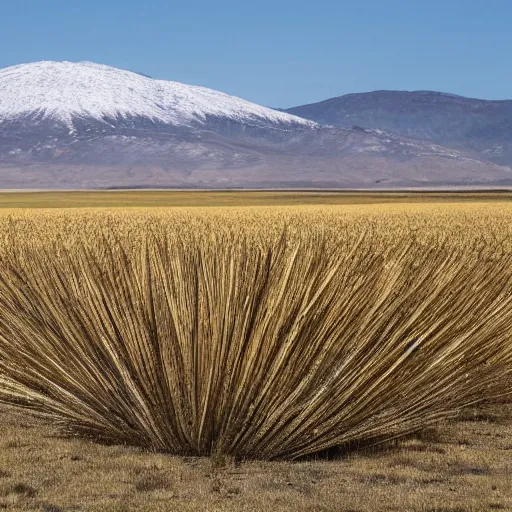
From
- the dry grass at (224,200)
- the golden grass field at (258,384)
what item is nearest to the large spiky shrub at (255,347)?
the golden grass field at (258,384)

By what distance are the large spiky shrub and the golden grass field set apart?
13 mm

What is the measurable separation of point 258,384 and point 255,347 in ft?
0.68

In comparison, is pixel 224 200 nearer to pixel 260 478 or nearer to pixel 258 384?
pixel 258 384

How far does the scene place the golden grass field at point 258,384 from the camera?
479cm

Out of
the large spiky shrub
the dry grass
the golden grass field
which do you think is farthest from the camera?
the dry grass

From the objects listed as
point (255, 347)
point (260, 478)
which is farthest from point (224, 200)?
point (260, 478)

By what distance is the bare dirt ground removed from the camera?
4.43 metres

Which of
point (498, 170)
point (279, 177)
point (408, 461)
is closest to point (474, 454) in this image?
point (408, 461)

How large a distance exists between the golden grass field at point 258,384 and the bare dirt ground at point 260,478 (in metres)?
0.02

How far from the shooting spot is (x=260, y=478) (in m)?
4.91

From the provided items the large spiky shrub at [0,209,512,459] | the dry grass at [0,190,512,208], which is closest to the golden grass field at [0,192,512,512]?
the large spiky shrub at [0,209,512,459]

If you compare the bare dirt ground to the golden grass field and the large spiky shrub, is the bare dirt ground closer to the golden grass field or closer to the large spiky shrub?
the golden grass field

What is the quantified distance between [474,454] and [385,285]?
1.28 meters

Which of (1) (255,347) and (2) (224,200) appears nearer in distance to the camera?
(1) (255,347)
